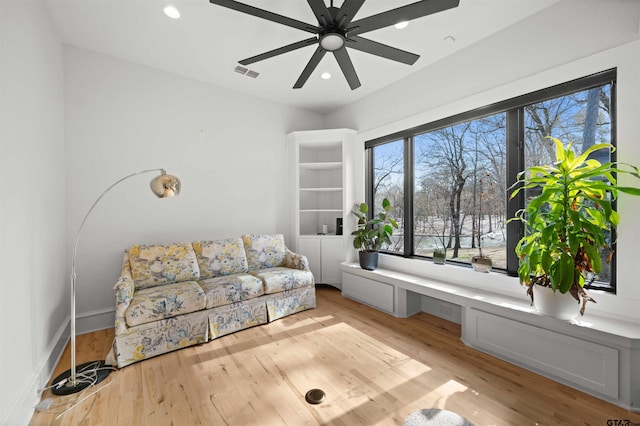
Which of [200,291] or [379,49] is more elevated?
[379,49]

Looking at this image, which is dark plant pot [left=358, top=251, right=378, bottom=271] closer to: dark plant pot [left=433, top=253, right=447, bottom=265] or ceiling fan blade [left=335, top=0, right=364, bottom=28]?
Result: dark plant pot [left=433, top=253, right=447, bottom=265]

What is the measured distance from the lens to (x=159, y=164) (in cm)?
328

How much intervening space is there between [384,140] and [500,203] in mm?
1734

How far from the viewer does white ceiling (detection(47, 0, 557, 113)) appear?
226 centimetres

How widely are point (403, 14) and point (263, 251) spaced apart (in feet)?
9.65

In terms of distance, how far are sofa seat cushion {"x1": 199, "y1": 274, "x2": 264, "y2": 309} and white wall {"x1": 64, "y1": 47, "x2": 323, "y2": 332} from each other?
2.97ft

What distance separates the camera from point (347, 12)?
67.5 inches

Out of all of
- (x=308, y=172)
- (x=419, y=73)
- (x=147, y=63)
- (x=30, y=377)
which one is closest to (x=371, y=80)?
(x=419, y=73)

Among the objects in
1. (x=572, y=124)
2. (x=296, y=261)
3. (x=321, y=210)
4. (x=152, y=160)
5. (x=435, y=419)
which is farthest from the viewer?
(x=321, y=210)

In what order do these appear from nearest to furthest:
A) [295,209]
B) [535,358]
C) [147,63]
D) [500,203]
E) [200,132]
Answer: [535,358] → [500,203] → [147,63] → [200,132] → [295,209]

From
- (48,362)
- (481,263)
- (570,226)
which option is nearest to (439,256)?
(481,263)

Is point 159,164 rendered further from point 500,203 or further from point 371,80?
point 500,203

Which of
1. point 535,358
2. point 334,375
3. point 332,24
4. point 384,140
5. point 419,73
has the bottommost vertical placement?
point 334,375

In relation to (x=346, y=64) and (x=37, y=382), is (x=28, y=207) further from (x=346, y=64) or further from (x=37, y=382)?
(x=346, y=64)
